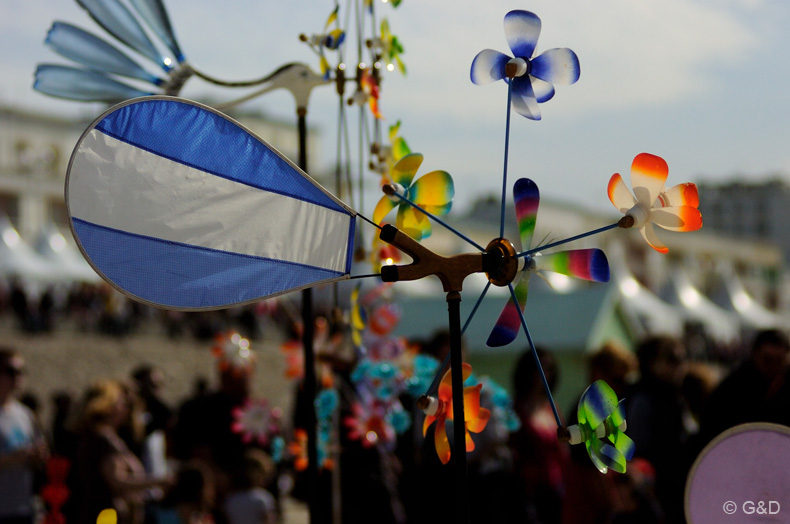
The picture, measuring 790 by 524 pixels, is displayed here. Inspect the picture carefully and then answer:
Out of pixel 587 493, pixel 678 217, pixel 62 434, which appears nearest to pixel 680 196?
pixel 678 217

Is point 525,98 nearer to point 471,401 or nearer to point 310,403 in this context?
point 471,401

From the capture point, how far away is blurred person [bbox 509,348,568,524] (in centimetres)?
329

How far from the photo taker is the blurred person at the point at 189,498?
320cm

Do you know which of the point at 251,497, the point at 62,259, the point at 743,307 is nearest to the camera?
the point at 251,497

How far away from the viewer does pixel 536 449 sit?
331 centimetres

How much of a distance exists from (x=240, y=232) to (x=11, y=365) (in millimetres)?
2177

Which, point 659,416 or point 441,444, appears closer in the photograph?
point 441,444

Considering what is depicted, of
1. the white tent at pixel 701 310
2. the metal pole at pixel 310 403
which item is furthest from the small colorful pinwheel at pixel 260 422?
the white tent at pixel 701 310

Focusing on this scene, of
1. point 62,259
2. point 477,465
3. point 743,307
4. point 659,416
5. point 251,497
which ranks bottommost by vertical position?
point 251,497

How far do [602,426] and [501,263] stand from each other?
0.25 metres

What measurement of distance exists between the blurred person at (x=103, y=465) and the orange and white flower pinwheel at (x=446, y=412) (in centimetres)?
221

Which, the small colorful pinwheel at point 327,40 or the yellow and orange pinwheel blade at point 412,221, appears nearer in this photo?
the yellow and orange pinwheel blade at point 412,221

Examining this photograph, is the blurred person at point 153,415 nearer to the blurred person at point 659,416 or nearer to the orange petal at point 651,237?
the blurred person at point 659,416

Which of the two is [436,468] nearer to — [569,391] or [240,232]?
[240,232]
